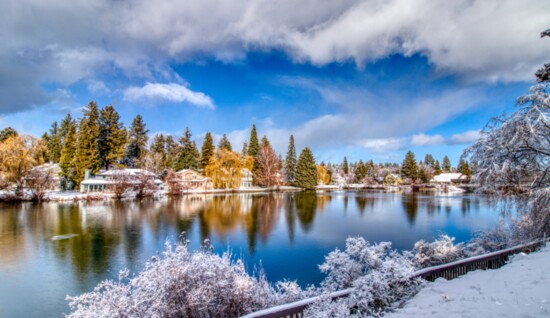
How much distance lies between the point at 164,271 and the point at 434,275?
5222 millimetres

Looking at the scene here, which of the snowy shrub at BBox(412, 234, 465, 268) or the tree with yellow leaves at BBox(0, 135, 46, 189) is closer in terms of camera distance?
the snowy shrub at BBox(412, 234, 465, 268)

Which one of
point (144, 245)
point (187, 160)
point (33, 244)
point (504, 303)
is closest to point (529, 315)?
point (504, 303)

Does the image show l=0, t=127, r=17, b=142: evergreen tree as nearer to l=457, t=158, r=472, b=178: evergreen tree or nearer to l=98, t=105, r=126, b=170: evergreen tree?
l=98, t=105, r=126, b=170: evergreen tree

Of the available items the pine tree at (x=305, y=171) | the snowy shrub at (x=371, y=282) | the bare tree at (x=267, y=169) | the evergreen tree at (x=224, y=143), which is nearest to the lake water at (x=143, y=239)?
the snowy shrub at (x=371, y=282)

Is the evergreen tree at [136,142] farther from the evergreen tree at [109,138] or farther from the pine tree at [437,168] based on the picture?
the pine tree at [437,168]

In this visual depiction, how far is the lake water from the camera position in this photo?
922 cm

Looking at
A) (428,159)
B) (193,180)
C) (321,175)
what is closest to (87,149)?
(193,180)

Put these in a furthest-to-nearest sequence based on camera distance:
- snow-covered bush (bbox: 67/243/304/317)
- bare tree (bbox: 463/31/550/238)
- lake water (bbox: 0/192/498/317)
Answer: lake water (bbox: 0/192/498/317) < bare tree (bbox: 463/31/550/238) < snow-covered bush (bbox: 67/243/304/317)

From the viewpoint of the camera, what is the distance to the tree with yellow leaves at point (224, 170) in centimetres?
4900

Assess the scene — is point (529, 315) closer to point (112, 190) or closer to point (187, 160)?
point (112, 190)

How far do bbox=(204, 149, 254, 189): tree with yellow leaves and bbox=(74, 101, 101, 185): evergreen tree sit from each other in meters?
16.6

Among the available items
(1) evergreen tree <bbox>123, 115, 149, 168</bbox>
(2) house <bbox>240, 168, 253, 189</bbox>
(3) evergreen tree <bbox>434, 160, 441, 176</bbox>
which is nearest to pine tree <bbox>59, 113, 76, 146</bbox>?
(1) evergreen tree <bbox>123, 115, 149, 168</bbox>

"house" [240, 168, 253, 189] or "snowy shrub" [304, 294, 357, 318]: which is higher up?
"house" [240, 168, 253, 189]

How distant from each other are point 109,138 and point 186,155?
13.5m
